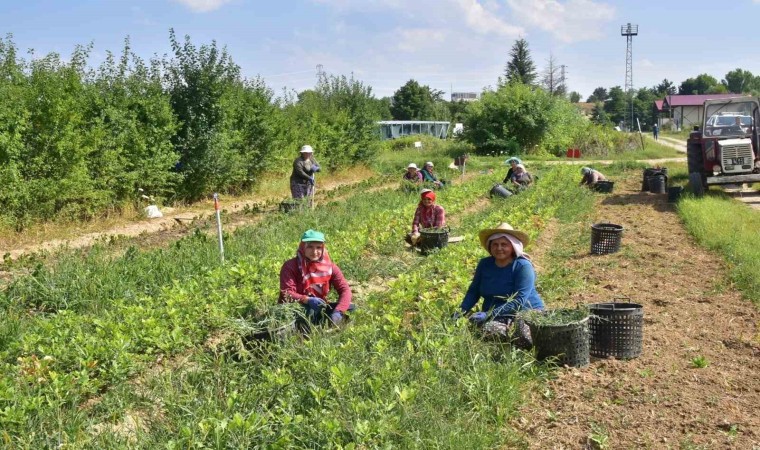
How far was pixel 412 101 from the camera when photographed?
75.4m

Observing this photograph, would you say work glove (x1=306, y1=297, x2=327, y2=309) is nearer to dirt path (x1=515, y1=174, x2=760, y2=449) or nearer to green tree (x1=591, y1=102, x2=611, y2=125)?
dirt path (x1=515, y1=174, x2=760, y2=449)

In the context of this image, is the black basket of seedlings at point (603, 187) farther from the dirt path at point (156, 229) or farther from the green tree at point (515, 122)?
the green tree at point (515, 122)

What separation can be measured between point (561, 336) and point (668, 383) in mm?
763

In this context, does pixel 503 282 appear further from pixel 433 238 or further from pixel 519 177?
pixel 519 177

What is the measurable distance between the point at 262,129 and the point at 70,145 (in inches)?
285

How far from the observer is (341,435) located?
3504 mm

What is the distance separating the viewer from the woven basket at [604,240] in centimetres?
934

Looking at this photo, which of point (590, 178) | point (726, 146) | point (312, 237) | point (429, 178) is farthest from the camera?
point (590, 178)

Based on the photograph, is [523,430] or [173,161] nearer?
[523,430]

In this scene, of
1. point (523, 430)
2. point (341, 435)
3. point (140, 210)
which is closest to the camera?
point (341, 435)

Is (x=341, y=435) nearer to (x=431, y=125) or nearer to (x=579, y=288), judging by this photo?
(x=579, y=288)

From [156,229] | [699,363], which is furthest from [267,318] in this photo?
[156,229]

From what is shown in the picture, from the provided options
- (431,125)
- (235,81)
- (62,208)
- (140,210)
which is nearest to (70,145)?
(62,208)

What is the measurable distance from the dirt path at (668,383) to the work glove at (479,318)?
0.70 meters
